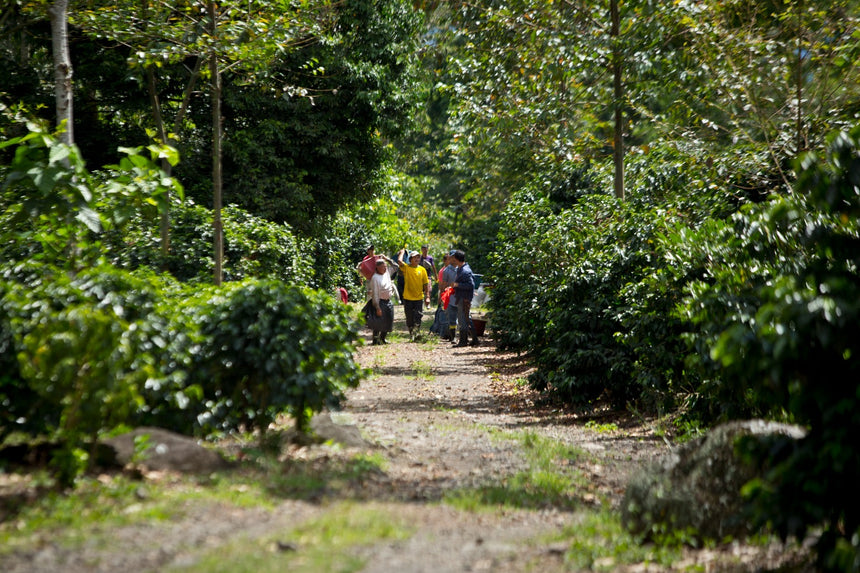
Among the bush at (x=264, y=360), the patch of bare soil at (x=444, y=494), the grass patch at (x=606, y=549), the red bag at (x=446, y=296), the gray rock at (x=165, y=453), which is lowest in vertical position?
the grass patch at (x=606, y=549)

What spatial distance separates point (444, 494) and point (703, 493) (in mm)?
1697

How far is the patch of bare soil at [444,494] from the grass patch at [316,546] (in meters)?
0.09

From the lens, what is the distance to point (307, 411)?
6512 mm

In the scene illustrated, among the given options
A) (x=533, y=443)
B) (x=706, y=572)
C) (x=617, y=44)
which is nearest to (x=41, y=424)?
(x=706, y=572)

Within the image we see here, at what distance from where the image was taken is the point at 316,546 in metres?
4.24

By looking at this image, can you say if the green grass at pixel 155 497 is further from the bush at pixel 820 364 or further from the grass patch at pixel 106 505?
the bush at pixel 820 364

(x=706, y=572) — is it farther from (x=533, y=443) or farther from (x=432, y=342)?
(x=432, y=342)

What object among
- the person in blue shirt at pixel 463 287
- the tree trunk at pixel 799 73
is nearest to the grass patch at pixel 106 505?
the tree trunk at pixel 799 73

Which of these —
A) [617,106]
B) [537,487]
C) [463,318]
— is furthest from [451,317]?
[537,487]

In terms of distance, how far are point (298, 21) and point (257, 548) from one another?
25.8ft

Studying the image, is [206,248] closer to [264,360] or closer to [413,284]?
[264,360]

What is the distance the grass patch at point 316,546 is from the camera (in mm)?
3898

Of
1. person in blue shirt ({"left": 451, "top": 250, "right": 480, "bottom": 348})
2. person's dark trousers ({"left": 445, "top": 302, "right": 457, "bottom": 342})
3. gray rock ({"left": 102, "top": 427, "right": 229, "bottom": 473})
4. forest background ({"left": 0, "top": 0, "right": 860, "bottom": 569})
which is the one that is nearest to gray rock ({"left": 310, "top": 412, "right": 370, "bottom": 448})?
forest background ({"left": 0, "top": 0, "right": 860, "bottom": 569})

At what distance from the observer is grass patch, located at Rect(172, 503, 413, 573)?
3.90 m
